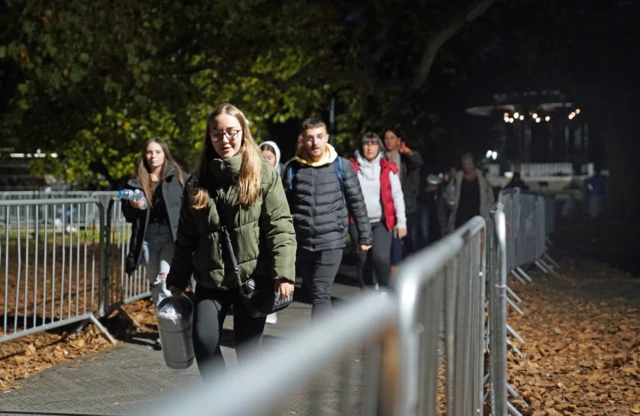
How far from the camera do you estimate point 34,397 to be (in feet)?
22.4

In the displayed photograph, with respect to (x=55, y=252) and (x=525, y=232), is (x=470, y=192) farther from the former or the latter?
(x=55, y=252)

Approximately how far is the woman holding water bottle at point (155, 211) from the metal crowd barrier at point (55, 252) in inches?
26.3

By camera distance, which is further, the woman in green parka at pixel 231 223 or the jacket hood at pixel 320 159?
the jacket hood at pixel 320 159

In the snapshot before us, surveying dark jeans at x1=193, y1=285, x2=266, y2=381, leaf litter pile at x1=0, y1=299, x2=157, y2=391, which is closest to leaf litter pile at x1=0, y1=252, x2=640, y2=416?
leaf litter pile at x1=0, y1=299, x2=157, y2=391

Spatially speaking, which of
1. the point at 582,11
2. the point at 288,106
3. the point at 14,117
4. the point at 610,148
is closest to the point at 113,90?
the point at 14,117

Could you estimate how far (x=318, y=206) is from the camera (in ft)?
26.2

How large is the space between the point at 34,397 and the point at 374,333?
17.3 feet

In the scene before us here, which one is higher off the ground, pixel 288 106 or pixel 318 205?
pixel 288 106

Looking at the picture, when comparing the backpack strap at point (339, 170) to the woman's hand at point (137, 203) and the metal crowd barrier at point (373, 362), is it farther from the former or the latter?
the metal crowd barrier at point (373, 362)

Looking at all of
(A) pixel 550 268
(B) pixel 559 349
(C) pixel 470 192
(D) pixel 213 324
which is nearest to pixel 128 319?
(B) pixel 559 349

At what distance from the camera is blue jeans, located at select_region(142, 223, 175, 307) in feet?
27.8

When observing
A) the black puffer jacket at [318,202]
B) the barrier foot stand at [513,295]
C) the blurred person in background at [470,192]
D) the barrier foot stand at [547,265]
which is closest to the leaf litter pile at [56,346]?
the black puffer jacket at [318,202]

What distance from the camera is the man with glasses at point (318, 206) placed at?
7832 millimetres

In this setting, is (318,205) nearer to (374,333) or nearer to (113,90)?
(374,333)
